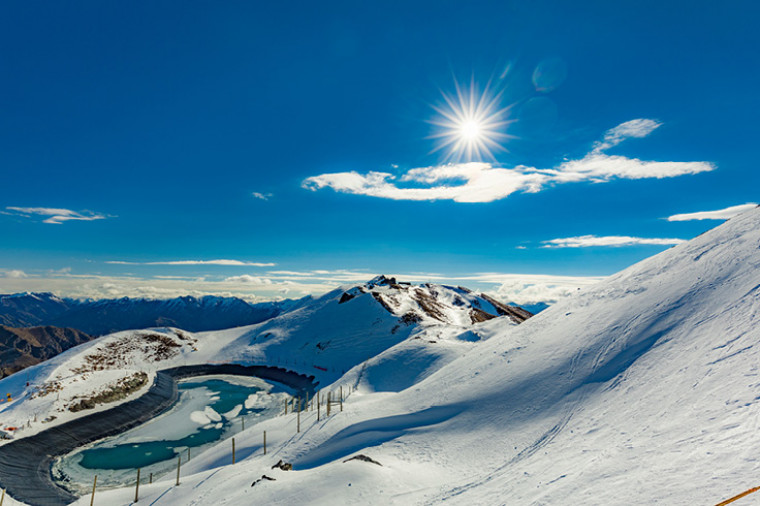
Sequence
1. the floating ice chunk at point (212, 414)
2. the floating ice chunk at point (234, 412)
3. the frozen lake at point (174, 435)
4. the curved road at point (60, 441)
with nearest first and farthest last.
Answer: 1. the curved road at point (60, 441)
2. the frozen lake at point (174, 435)
3. the floating ice chunk at point (212, 414)
4. the floating ice chunk at point (234, 412)

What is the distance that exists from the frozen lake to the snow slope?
19049 mm

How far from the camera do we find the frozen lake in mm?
39656

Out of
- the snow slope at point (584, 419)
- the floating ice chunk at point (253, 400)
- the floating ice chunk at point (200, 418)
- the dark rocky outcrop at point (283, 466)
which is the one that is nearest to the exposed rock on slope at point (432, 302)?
the floating ice chunk at point (253, 400)

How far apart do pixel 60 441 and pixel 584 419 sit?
66.6 m

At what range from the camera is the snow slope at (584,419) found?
9812 mm

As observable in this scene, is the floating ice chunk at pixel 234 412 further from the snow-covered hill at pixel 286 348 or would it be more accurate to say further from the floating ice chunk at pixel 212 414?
the snow-covered hill at pixel 286 348

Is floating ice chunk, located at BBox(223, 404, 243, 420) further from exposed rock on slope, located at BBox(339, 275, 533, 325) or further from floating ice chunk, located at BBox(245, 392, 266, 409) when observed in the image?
exposed rock on slope, located at BBox(339, 275, 533, 325)

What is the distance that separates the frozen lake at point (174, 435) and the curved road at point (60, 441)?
1.40 meters

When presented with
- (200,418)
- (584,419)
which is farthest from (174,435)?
(584,419)

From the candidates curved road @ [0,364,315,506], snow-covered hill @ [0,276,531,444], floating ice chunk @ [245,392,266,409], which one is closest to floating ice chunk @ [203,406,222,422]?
floating ice chunk @ [245,392,266,409]

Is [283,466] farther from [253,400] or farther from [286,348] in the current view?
[286,348]

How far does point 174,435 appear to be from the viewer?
51.1m

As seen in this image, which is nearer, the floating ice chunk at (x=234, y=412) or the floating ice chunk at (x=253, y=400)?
the floating ice chunk at (x=234, y=412)

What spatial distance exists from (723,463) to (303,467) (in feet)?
72.0
